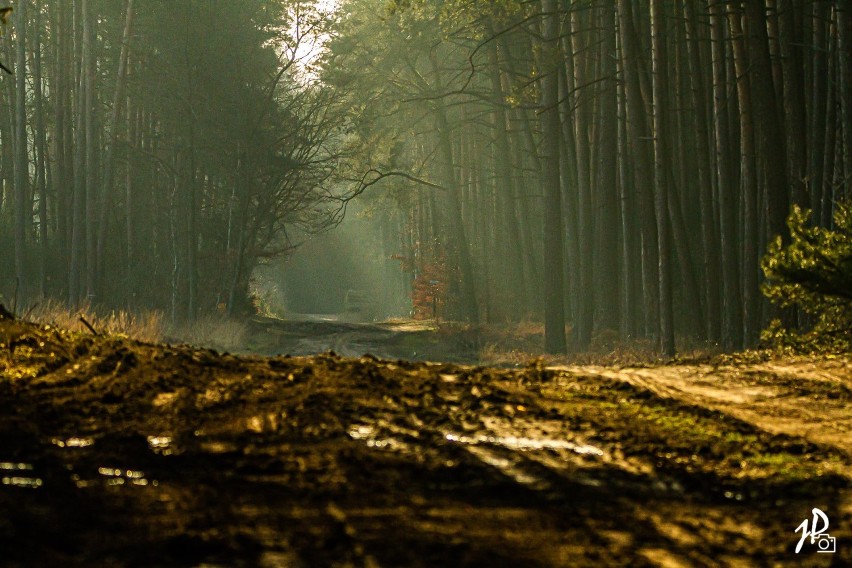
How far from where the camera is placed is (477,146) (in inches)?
1609

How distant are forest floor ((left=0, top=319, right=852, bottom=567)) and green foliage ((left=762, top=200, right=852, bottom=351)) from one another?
1895mm

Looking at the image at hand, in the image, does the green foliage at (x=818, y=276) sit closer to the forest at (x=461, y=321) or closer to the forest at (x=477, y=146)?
the forest at (x=461, y=321)

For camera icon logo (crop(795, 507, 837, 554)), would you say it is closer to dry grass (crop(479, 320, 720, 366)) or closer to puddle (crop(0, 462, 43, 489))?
puddle (crop(0, 462, 43, 489))

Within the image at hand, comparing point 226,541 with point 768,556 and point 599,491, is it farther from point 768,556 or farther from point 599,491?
point 768,556

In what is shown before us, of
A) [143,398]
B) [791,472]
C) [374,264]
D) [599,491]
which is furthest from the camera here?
[374,264]

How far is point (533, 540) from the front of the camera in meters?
4.39

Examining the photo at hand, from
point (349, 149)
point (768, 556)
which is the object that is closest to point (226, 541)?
point (768, 556)

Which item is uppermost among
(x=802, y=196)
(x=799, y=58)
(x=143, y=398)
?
(x=799, y=58)

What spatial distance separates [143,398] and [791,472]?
11.8 feet

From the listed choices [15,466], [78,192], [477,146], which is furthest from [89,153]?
[15,466]

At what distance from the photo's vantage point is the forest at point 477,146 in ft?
57.9

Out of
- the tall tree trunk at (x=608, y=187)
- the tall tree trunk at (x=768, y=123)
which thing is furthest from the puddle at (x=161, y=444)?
the tall tree trunk at (x=608, y=187)

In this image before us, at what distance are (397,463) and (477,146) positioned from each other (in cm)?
3604

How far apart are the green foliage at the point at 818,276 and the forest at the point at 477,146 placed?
454cm
